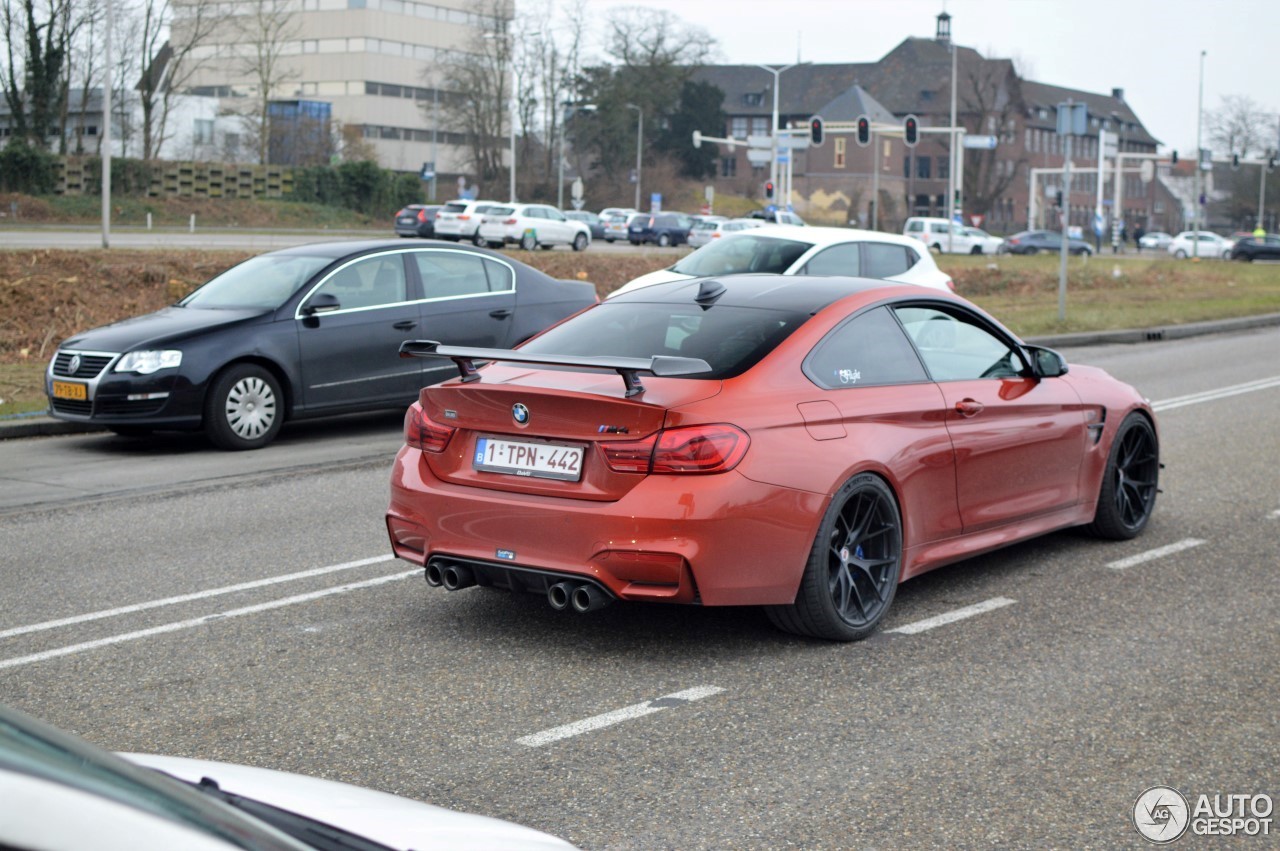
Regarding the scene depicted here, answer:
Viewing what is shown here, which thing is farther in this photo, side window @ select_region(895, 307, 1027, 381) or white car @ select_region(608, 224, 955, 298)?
white car @ select_region(608, 224, 955, 298)

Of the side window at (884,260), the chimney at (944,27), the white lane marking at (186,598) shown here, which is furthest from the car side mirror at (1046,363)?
the chimney at (944,27)

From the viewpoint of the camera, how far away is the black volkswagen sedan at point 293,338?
11492mm

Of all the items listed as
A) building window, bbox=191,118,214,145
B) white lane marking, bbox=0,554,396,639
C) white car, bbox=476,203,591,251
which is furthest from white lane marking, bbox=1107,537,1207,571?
building window, bbox=191,118,214,145

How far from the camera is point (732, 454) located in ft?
18.4

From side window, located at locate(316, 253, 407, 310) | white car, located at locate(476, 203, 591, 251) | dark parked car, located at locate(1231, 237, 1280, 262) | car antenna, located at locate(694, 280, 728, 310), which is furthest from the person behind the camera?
dark parked car, located at locate(1231, 237, 1280, 262)

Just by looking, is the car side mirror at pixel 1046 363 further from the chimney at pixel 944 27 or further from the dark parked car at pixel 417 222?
the chimney at pixel 944 27

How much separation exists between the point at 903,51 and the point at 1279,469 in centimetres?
13130

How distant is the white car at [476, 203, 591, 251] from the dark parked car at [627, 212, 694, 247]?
33.7 feet

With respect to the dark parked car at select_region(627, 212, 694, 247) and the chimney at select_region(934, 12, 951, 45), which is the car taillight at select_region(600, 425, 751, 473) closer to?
the dark parked car at select_region(627, 212, 694, 247)

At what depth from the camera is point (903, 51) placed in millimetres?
136125

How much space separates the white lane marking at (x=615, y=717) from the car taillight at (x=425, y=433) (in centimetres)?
145

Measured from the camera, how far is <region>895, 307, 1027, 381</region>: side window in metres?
6.88

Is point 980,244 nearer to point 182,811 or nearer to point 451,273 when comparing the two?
point 451,273

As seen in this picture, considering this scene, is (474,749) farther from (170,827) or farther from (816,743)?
(170,827)
